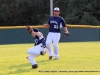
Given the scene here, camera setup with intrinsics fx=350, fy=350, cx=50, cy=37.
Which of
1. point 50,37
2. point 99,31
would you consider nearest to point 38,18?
point 99,31

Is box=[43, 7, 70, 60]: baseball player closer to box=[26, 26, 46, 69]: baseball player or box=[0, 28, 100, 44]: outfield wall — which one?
box=[26, 26, 46, 69]: baseball player

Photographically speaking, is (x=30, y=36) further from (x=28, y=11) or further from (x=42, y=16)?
(x=42, y=16)

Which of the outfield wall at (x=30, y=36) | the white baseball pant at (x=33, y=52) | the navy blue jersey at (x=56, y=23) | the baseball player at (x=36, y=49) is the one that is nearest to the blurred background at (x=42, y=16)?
the outfield wall at (x=30, y=36)

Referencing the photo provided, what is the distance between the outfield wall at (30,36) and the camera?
33250 millimetres

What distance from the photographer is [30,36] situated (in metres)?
33.5

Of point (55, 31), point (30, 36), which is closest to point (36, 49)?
point (55, 31)

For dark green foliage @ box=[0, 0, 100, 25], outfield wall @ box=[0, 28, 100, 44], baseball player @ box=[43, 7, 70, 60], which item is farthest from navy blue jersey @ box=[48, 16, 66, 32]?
dark green foliage @ box=[0, 0, 100, 25]

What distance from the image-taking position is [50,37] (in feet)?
47.5

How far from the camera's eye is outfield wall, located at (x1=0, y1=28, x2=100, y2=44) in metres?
33.2

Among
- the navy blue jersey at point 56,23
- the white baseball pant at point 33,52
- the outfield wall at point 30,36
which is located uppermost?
the navy blue jersey at point 56,23

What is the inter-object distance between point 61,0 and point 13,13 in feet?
27.2

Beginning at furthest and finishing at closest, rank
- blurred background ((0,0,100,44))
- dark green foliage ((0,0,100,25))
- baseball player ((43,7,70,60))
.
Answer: dark green foliage ((0,0,100,25)) < blurred background ((0,0,100,44)) < baseball player ((43,7,70,60))

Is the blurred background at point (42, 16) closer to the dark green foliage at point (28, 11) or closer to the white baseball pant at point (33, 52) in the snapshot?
the dark green foliage at point (28, 11)

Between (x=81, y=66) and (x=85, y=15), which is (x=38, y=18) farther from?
(x=81, y=66)
